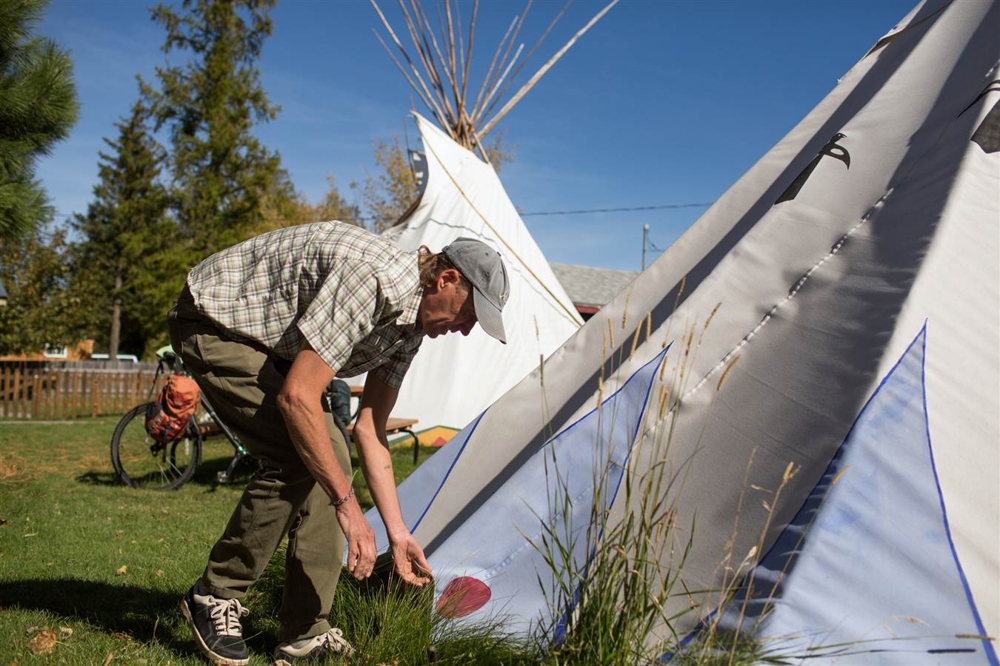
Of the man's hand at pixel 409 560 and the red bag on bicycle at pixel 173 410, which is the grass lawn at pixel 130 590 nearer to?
the man's hand at pixel 409 560

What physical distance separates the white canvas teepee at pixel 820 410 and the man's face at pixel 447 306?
0.37 meters

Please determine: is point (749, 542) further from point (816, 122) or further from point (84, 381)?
point (84, 381)

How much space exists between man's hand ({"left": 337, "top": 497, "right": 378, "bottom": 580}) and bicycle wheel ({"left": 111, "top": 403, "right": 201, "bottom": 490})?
12.0ft

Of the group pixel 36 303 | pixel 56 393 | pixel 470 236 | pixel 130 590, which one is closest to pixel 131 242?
pixel 36 303

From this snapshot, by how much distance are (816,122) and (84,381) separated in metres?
12.1

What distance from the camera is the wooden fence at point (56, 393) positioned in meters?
12.3

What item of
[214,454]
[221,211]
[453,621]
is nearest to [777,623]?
[453,621]

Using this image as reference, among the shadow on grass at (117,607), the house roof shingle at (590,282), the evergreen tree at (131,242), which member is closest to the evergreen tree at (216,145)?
the evergreen tree at (131,242)

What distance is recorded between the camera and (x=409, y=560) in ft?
7.59

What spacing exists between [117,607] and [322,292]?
157cm

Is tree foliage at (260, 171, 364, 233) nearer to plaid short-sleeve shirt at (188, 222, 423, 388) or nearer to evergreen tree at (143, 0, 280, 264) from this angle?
evergreen tree at (143, 0, 280, 264)

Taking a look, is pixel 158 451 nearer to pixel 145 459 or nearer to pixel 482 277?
pixel 145 459

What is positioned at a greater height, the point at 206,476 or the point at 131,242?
the point at 131,242

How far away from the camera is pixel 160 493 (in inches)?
219
